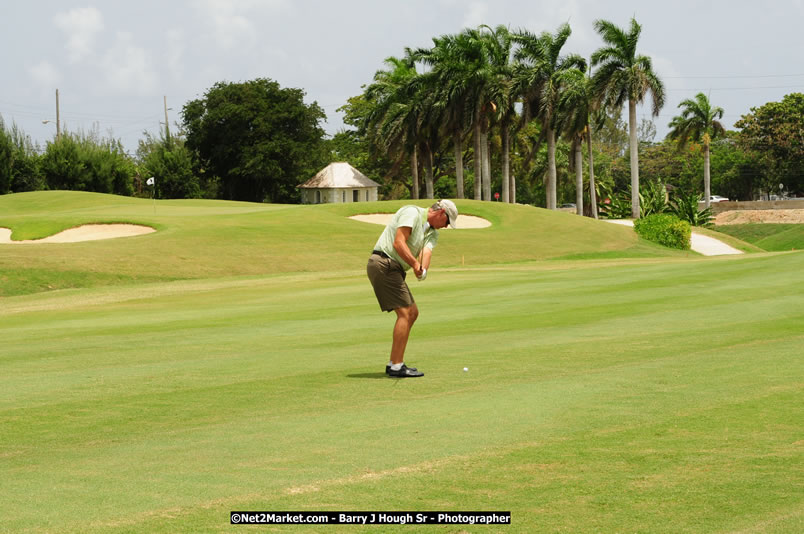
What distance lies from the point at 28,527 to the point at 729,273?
1077 inches

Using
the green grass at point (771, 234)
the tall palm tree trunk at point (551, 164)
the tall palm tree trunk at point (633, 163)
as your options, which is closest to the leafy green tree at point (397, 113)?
the tall palm tree trunk at point (551, 164)

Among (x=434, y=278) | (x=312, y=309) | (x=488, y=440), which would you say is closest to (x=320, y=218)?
(x=434, y=278)

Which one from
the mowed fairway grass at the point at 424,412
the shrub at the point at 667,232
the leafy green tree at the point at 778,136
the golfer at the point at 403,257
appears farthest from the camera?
the leafy green tree at the point at 778,136

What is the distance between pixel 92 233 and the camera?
2035 inches

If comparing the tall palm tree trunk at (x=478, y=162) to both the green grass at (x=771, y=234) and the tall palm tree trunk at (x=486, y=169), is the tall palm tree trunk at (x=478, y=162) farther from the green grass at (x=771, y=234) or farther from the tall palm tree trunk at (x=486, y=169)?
the green grass at (x=771, y=234)

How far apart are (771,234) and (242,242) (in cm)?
7167

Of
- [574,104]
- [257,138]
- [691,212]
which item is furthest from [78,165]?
[691,212]

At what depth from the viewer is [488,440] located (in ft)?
27.5

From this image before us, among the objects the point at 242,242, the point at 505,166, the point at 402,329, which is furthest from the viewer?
the point at 505,166

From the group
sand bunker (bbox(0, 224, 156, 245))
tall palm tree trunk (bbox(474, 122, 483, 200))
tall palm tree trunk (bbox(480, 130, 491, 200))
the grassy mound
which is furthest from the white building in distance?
sand bunker (bbox(0, 224, 156, 245))

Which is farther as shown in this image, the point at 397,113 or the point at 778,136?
the point at 778,136

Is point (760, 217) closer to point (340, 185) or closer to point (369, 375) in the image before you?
point (340, 185)

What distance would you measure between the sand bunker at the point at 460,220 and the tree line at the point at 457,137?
21.2 meters

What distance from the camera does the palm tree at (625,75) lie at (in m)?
83.4
